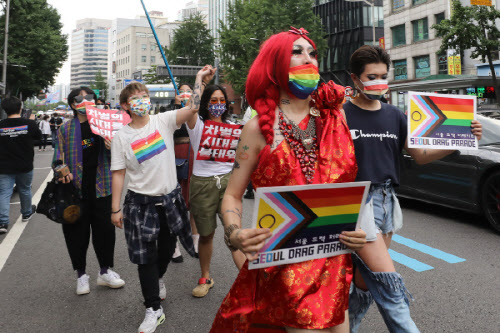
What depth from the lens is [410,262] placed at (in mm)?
5109

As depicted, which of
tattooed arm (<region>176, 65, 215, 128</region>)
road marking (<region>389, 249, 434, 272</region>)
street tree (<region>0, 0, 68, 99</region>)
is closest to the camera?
tattooed arm (<region>176, 65, 215, 128</region>)

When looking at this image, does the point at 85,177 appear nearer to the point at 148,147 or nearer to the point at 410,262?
the point at 148,147

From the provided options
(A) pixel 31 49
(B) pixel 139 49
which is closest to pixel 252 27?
(A) pixel 31 49

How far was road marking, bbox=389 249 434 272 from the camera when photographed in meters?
4.88

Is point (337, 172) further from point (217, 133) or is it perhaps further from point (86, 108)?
point (86, 108)

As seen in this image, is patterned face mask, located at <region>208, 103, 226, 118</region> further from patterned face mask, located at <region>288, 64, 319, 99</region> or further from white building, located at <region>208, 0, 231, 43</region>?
white building, located at <region>208, 0, 231, 43</region>

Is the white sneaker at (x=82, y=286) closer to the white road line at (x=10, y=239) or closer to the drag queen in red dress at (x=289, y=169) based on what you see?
the white road line at (x=10, y=239)

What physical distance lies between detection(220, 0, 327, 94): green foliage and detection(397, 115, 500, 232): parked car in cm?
3062

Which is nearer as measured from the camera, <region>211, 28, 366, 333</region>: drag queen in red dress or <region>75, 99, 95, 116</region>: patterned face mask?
<region>211, 28, 366, 333</region>: drag queen in red dress

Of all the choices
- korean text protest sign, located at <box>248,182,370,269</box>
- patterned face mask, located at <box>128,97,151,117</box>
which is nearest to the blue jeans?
patterned face mask, located at <box>128,97,151,117</box>

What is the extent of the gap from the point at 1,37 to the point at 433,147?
34.3 m

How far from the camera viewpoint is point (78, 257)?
4.46 metres

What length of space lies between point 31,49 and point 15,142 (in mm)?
30235

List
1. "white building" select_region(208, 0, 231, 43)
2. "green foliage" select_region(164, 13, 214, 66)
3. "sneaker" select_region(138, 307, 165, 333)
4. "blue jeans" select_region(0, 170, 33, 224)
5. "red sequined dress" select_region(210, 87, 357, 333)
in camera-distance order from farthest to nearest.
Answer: "white building" select_region(208, 0, 231, 43)
"green foliage" select_region(164, 13, 214, 66)
"blue jeans" select_region(0, 170, 33, 224)
"sneaker" select_region(138, 307, 165, 333)
"red sequined dress" select_region(210, 87, 357, 333)
